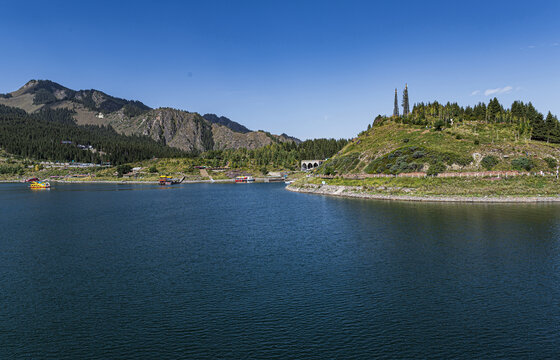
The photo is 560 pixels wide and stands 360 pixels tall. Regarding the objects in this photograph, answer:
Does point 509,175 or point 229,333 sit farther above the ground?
point 509,175

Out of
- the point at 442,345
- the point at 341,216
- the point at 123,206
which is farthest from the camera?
the point at 123,206

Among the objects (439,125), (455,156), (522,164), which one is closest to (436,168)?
(455,156)

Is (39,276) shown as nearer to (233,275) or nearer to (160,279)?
(160,279)

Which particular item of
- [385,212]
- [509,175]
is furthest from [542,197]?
[385,212]

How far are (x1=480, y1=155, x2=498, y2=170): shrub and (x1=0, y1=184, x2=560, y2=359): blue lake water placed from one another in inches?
2232

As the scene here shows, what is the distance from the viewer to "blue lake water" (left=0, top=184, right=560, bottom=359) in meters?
22.7

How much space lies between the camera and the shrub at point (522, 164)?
10899 cm

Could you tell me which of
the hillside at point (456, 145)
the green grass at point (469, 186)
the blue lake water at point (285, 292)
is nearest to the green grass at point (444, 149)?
the hillside at point (456, 145)

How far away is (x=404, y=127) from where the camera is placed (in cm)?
17400

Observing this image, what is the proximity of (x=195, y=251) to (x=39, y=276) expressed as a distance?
58.3 ft

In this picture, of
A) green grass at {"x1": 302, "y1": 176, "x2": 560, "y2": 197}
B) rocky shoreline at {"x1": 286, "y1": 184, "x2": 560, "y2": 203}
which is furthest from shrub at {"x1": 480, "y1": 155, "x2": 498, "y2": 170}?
rocky shoreline at {"x1": 286, "y1": 184, "x2": 560, "y2": 203}

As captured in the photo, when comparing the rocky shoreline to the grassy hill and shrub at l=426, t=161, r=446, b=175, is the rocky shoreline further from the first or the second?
shrub at l=426, t=161, r=446, b=175

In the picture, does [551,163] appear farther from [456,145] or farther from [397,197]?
[397,197]

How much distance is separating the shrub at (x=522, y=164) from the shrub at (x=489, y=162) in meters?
5.10
